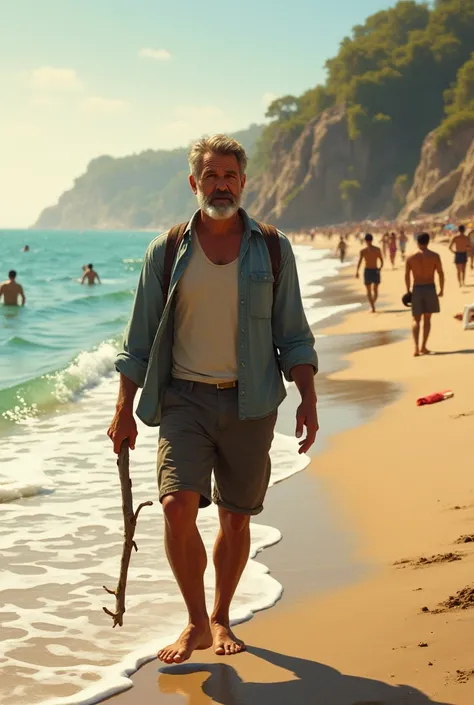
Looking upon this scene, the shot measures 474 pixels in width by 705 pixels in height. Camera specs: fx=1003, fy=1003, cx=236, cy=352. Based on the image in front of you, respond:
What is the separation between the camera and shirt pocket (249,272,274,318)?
3.62 metres

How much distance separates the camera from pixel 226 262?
366cm

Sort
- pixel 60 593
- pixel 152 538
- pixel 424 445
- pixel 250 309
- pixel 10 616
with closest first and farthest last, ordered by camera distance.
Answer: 1. pixel 250 309
2. pixel 10 616
3. pixel 60 593
4. pixel 152 538
5. pixel 424 445

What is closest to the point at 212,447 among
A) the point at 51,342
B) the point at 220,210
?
the point at 220,210

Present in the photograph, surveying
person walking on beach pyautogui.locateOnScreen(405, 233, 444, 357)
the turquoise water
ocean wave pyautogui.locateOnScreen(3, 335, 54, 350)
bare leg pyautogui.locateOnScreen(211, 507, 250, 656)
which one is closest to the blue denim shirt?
bare leg pyautogui.locateOnScreen(211, 507, 250, 656)

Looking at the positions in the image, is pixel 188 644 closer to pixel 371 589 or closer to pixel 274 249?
pixel 371 589

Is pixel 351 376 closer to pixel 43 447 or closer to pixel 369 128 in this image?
pixel 43 447

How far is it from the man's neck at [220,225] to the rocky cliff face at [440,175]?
7724 centimetres

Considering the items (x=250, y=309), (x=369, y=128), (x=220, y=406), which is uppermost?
(x=369, y=128)

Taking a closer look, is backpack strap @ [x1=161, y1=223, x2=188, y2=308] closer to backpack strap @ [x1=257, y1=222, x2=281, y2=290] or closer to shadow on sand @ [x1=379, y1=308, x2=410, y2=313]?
backpack strap @ [x1=257, y1=222, x2=281, y2=290]

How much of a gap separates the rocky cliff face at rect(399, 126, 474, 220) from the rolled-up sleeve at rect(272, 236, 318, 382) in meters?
77.2

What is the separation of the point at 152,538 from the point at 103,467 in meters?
2.12

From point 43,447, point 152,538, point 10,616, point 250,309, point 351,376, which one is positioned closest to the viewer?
point 250,309

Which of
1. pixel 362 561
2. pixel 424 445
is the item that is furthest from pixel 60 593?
pixel 424 445

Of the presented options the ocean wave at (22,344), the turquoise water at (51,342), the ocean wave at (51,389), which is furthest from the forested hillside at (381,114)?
the ocean wave at (51,389)
